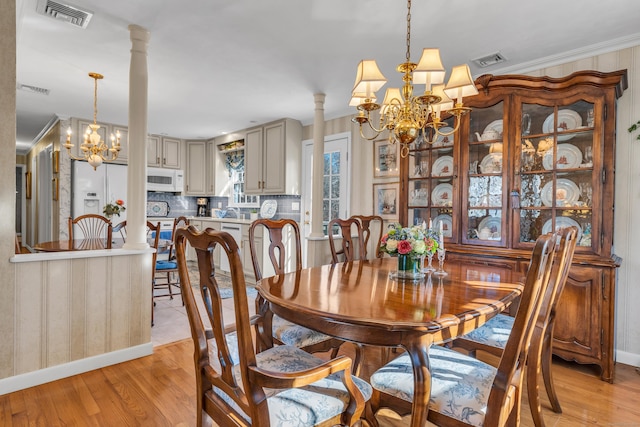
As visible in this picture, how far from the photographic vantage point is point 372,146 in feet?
14.5

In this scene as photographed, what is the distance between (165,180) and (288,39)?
4663 mm

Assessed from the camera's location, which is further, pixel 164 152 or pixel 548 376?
pixel 164 152

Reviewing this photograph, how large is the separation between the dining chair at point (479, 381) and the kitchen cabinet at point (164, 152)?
617 cm

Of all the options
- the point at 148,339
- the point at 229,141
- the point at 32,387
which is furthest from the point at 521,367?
the point at 229,141

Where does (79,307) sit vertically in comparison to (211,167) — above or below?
below

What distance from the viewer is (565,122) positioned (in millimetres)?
2625

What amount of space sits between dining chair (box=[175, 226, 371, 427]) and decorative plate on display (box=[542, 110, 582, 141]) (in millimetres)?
2452

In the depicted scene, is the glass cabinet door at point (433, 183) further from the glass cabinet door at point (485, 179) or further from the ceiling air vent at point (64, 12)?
the ceiling air vent at point (64, 12)

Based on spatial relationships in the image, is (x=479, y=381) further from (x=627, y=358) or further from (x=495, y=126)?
(x=495, y=126)

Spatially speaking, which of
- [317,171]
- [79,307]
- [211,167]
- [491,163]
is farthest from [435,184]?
[211,167]

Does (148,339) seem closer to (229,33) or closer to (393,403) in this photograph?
(393,403)

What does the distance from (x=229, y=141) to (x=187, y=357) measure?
172 inches

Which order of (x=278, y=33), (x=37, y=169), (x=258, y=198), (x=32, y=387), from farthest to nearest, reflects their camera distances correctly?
(x=37, y=169) < (x=258, y=198) < (x=278, y=33) < (x=32, y=387)

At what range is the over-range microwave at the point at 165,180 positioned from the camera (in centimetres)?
632
